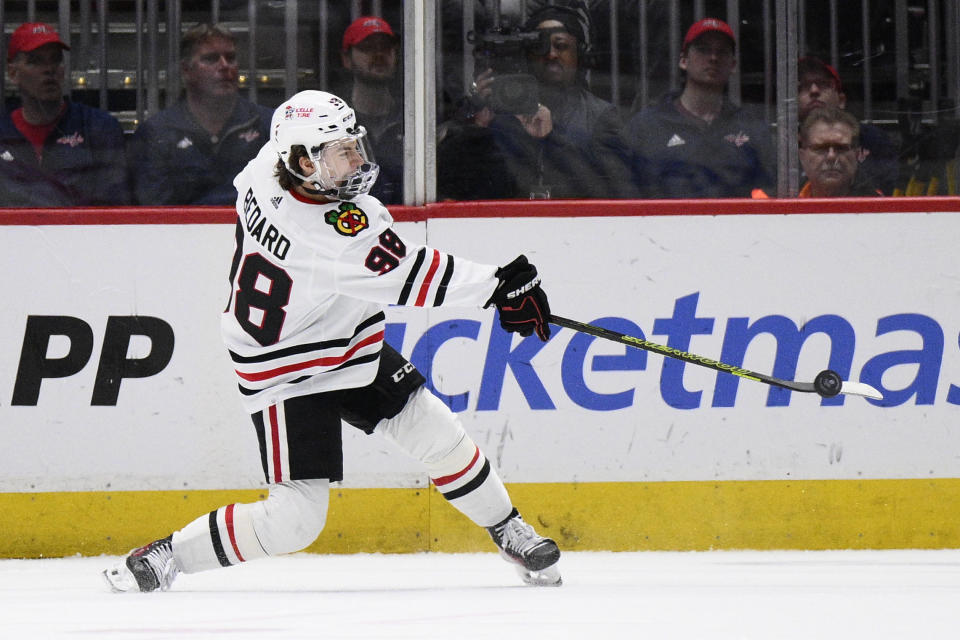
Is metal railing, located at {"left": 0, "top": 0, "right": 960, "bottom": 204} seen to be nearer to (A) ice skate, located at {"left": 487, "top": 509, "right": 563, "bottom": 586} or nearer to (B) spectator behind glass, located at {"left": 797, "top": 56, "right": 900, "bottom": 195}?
(B) spectator behind glass, located at {"left": 797, "top": 56, "right": 900, "bottom": 195}

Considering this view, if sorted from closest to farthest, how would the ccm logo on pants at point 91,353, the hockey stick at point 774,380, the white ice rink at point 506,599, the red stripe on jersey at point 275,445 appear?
the white ice rink at point 506,599 → the red stripe on jersey at point 275,445 → the hockey stick at point 774,380 → the ccm logo on pants at point 91,353

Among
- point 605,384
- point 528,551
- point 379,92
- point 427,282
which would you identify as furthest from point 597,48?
point 528,551

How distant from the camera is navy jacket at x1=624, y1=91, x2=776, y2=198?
390 centimetres

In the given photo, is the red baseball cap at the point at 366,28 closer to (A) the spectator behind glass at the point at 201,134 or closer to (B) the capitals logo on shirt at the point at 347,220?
(A) the spectator behind glass at the point at 201,134

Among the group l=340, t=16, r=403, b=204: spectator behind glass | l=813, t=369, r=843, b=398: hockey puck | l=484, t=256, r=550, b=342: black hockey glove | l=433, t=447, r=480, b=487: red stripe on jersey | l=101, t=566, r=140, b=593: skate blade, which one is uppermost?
l=340, t=16, r=403, b=204: spectator behind glass

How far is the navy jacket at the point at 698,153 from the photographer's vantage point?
3.90m

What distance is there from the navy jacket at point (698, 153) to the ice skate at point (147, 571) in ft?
5.58

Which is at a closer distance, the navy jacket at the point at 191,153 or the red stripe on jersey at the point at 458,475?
the red stripe on jersey at the point at 458,475

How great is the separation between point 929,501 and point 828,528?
29 centimetres

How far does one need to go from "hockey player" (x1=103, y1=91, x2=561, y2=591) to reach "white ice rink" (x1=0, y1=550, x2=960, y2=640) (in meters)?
0.16

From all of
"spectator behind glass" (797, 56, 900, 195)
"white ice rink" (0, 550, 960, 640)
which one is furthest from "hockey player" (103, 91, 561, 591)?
"spectator behind glass" (797, 56, 900, 195)

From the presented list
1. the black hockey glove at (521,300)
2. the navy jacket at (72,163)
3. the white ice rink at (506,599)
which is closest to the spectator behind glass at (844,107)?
the white ice rink at (506,599)

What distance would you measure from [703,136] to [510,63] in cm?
60

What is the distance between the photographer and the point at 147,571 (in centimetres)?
305
